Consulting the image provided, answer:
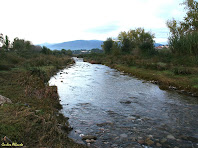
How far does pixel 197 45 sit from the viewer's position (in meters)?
22.2

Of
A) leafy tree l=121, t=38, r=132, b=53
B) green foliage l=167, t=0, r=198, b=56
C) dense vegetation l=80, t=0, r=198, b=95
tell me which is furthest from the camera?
leafy tree l=121, t=38, r=132, b=53

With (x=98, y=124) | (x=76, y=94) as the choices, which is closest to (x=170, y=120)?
(x=98, y=124)

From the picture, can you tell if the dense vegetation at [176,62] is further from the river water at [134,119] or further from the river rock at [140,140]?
the river rock at [140,140]

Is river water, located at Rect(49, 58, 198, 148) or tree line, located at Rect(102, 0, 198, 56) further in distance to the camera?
tree line, located at Rect(102, 0, 198, 56)

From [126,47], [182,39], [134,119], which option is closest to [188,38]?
[182,39]

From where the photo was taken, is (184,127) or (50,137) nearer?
(50,137)

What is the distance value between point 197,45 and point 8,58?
28.7 metres

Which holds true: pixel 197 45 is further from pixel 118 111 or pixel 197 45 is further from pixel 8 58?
pixel 8 58

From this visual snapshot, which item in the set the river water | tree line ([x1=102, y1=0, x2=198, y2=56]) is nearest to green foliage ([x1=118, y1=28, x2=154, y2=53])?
tree line ([x1=102, y1=0, x2=198, y2=56])

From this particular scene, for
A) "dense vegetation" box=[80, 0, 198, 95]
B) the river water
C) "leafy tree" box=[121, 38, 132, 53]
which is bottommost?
the river water

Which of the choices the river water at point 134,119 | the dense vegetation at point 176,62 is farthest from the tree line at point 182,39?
the river water at point 134,119

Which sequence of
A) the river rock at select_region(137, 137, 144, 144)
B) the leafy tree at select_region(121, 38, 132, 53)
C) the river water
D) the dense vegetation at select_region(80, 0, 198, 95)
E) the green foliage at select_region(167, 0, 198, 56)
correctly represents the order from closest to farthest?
the river rock at select_region(137, 137, 144, 144), the river water, the dense vegetation at select_region(80, 0, 198, 95), the green foliage at select_region(167, 0, 198, 56), the leafy tree at select_region(121, 38, 132, 53)

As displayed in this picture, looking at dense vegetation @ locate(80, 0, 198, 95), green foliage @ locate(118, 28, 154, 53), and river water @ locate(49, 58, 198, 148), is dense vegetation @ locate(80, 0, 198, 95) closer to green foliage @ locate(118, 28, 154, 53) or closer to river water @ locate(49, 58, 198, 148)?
river water @ locate(49, 58, 198, 148)

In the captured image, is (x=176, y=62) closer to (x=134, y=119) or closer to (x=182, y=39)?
(x=182, y=39)
